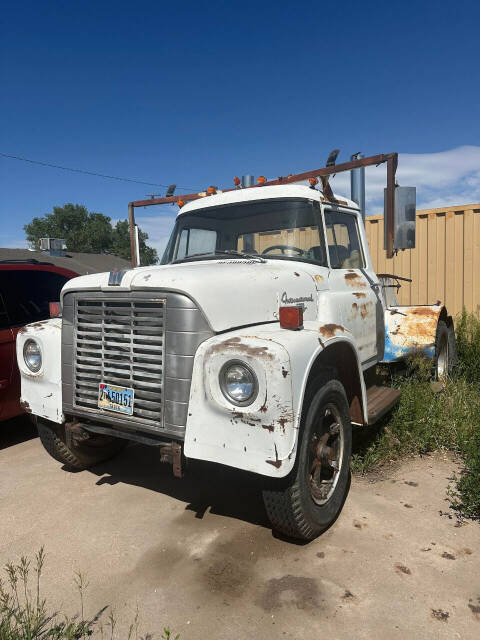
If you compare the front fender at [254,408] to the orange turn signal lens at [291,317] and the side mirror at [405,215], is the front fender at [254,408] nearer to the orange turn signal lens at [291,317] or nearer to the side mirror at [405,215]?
the orange turn signal lens at [291,317]

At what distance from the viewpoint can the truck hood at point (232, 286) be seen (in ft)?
8.77

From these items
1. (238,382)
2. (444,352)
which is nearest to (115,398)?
(238,382)

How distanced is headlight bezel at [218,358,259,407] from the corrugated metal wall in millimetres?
6740

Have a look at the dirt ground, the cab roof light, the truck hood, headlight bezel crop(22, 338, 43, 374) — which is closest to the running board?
the dirt ground

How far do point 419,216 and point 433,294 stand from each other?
56.4 inches

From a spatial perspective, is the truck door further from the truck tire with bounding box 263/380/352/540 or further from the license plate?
the license plate

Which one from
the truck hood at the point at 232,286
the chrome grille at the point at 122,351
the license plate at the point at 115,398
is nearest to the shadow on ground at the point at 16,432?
the chrome grille at the point at 122,351

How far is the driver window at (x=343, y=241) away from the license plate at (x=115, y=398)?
6.67ft

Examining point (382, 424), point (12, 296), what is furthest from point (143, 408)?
point (12, 296)

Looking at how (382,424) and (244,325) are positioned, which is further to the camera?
(382,424)

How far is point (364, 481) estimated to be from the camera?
12.3 ft

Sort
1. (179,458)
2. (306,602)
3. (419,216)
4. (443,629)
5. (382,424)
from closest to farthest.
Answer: (443,629)
(306,602)
(179,458)
(382,424)
(419,216)

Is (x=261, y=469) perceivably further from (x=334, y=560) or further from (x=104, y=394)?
(x=104, y=394)

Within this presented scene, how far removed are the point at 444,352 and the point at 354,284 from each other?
8.43ft
